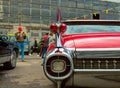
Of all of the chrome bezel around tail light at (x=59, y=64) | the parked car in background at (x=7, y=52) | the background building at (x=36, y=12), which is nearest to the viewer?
the chrome bezel around tail light at (x=59, y=64)

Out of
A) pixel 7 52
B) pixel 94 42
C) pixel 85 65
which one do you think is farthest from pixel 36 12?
pixel 85 65

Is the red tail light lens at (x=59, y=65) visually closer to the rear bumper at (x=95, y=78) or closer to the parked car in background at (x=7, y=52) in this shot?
the rear bumper at (x=95, y=78)

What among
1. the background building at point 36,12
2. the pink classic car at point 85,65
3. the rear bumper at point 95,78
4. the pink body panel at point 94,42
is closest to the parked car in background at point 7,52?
the pink body panel at point 94,42

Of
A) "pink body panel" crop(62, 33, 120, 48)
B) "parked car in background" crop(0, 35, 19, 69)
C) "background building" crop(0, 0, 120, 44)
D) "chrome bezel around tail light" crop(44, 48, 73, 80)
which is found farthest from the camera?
"background building" crop(0, 0, 120, 44)

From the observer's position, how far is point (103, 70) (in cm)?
380

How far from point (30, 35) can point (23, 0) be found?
4428 mm

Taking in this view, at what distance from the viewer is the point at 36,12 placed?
38.4 m

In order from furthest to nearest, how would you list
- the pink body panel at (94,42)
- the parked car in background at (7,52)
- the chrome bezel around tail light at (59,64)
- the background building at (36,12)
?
1. the background building at (36,12)
2. the parked car in background at (7,52)
3. the pink body panel at (94,42)
4. the chrome bezel around tail light at (59,64)

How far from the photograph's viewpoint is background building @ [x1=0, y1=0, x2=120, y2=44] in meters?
36.2

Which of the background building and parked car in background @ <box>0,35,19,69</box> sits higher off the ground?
the background building

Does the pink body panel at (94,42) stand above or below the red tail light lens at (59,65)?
above

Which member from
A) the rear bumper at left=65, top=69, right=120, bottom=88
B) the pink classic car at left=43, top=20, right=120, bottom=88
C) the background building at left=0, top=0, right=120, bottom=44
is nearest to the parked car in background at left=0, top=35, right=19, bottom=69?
the pink classic car at left=43, top=20, right=120, bottom=88

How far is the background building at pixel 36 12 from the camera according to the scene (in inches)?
1425

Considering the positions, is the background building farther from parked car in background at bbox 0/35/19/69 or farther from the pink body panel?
the pink body panel
